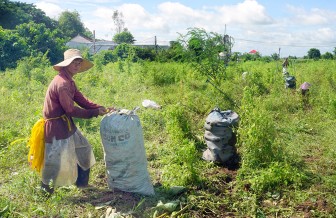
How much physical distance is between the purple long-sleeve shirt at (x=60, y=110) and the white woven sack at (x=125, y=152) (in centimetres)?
26

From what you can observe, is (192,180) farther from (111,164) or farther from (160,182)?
(111,164)

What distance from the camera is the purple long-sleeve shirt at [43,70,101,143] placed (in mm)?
3263

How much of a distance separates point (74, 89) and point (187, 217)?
169 cm

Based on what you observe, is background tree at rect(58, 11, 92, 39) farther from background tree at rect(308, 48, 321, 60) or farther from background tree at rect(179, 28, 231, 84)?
background tree at rect(179, 28, 231, 84)

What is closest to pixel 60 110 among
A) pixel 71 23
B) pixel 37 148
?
pixel 37 148

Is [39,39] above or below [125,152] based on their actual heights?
above

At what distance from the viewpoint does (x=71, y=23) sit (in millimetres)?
58219

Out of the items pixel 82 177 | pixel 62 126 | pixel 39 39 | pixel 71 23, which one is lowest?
pixel 82 177

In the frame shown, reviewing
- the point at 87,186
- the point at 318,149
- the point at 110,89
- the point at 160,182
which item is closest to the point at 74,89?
the point at 87,186

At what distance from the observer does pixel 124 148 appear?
326cm

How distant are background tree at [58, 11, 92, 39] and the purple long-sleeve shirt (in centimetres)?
5413

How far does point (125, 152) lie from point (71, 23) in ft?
194

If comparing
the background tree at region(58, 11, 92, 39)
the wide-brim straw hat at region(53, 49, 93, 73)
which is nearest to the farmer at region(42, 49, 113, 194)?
the wide-brim straw hat at region(53, 49, 93, 73)

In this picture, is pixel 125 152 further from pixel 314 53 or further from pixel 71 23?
pixel 71 23
